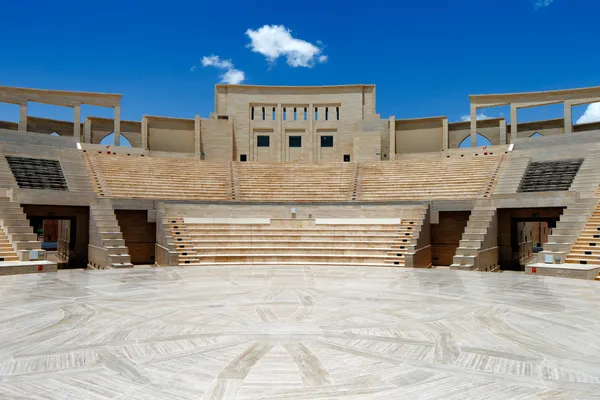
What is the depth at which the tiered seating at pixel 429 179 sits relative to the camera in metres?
26.5

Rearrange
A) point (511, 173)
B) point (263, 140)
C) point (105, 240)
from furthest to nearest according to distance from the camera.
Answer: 1. point (263, 140)
2. point (511, 173)
3. point (105, 240)

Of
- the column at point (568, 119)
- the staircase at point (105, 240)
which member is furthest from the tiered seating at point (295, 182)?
the column at point (568, 119)

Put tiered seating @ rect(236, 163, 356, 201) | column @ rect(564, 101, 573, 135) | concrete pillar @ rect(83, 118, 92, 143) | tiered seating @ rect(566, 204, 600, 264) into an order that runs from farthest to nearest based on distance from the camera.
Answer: concrete pillar @ rect(83, 118, 92, 143)
column @ rect(564, 101, 573, 135)
tiered seating @ rect(236, 163, 356, 201)
tiered seating @ rect(566, 204, 600, 264)

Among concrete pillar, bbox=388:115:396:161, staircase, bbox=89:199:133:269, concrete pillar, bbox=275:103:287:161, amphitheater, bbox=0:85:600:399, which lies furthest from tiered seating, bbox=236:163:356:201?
staircase, bbox=89:199:133:269

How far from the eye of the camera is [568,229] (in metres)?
18.5

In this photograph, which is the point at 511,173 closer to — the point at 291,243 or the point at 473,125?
the point at 473,125

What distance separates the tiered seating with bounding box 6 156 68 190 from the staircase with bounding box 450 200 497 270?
841 inches

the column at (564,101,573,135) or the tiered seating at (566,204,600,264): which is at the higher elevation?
the column at (564,101,573,135)

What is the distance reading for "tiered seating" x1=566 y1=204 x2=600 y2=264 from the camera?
16.7m

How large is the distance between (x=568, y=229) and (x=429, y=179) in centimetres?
1097

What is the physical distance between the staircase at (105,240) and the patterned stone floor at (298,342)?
569 cm

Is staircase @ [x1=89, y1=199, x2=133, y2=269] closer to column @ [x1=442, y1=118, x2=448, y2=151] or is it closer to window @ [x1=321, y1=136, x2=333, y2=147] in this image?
window @ [x1=321, y1=136, x2=333, y2=147]

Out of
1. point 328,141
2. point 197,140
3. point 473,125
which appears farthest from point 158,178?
point 473,125

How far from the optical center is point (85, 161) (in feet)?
96.3
